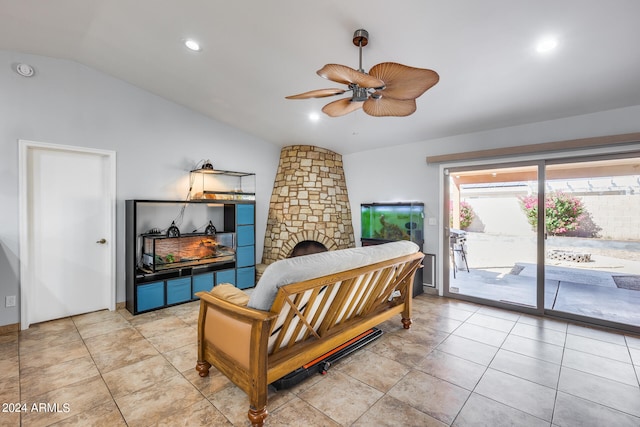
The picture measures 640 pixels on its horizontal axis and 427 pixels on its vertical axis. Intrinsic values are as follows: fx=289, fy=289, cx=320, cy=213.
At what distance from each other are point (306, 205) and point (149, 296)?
284 cm

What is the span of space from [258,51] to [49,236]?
10.9ft

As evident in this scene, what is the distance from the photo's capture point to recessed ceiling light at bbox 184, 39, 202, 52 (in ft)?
9.72

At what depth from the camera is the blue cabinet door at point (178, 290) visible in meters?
4.02

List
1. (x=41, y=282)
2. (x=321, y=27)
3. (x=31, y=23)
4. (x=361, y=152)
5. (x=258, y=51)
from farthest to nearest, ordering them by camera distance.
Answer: (x=361, y=152)
(x=41, y=282)
(x=258, y=51)
(x=31, y=23)
(x=321, y=27)

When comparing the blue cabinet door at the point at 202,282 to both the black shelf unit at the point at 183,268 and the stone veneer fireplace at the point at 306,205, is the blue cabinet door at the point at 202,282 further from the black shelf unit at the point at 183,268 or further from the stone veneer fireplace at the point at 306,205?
the stone veneer fireplace at the point at 306,205

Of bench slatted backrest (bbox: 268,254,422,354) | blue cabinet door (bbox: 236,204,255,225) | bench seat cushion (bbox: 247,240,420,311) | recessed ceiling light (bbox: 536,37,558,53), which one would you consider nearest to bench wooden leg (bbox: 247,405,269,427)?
bench slatted backrest (bbox: 268,254,422,354)

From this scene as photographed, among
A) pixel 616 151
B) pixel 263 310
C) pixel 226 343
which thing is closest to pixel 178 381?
pixel 226 343

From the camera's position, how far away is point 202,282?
4.34 meters

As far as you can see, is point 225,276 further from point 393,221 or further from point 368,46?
point 368,46

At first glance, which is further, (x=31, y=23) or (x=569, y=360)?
(x=31, y=23)

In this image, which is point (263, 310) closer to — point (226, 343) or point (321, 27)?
point (226, 343)

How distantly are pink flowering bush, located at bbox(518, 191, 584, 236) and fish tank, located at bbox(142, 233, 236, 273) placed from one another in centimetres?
436

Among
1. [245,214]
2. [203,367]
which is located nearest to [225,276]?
[245,214]

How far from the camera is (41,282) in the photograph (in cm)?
346
